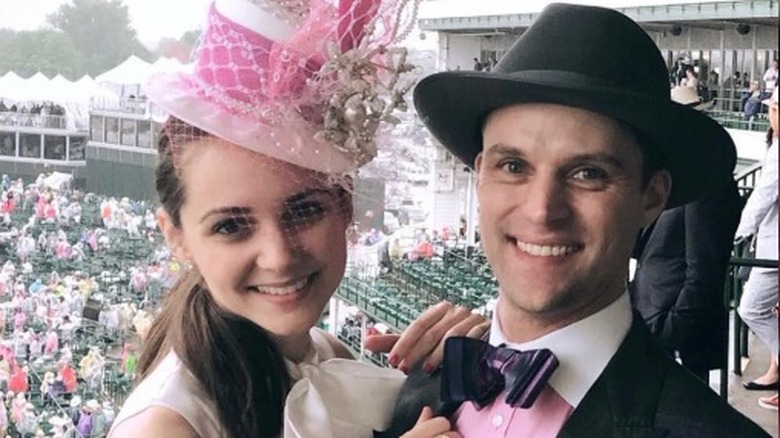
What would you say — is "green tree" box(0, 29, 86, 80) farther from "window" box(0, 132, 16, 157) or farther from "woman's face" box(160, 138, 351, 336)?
"woman's face" box(160, 138, 351, 336)

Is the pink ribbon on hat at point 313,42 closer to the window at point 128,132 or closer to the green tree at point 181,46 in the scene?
the green tree at point 181,46

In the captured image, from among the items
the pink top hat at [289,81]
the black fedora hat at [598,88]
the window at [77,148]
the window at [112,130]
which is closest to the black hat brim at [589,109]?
the black fedora hat at [598,88]

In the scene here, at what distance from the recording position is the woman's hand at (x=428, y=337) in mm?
1352

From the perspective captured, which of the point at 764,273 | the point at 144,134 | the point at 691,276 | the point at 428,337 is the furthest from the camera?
the point at 764,273

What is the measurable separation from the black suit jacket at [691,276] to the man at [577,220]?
0.97m

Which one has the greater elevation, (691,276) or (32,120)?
(32,120)

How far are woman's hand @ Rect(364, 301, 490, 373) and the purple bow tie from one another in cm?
15

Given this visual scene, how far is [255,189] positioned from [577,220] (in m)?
0.35

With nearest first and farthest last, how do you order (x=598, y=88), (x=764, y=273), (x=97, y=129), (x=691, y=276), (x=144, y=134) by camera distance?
(x=598, y=88), (x=144, y=134), (x=97, y=129), (x=691, y=276), (x=764, y=273)

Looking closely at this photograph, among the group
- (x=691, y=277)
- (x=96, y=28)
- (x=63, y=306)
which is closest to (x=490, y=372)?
(x=96, y=28)

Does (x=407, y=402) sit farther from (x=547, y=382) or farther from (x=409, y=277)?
(x=409, y=277)

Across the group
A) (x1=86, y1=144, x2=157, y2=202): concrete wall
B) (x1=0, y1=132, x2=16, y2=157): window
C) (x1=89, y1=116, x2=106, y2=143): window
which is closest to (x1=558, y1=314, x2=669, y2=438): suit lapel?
(x1=86, y1=144, x2=157, y2=202): concrete wall

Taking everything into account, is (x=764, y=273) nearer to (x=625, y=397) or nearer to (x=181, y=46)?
(x=625, y=397)

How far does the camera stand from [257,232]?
109 centimetres
